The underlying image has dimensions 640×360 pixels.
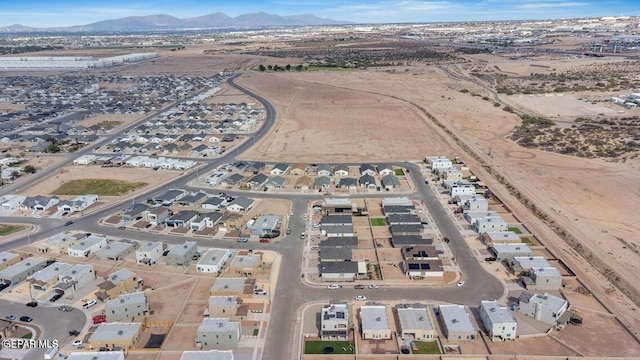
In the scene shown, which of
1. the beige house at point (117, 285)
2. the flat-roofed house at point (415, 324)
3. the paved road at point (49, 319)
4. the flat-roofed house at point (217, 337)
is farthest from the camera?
the beige house at point (117, 285)

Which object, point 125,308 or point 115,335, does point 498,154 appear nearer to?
point 125,308

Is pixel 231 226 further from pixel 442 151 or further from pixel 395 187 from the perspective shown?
pixel 442 151

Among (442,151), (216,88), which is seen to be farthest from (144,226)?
(216,88)

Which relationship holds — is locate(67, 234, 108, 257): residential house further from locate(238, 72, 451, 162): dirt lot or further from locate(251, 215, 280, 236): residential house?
locate(238, 72, 451, 162): dirt lot

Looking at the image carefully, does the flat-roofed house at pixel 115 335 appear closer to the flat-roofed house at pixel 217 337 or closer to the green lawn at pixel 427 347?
the flat-roofed house at pixel 217 337

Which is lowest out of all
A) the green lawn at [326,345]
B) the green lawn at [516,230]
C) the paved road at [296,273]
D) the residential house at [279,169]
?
the green lawn at [326,345]

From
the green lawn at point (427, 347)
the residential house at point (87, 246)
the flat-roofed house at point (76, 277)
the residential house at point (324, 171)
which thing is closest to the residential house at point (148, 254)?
the flat-roofed house at point (76, 277)

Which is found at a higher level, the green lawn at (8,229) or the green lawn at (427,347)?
the green lawn at (8,229)

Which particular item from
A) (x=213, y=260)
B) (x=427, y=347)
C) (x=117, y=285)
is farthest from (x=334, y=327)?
(x=117, y=285)
